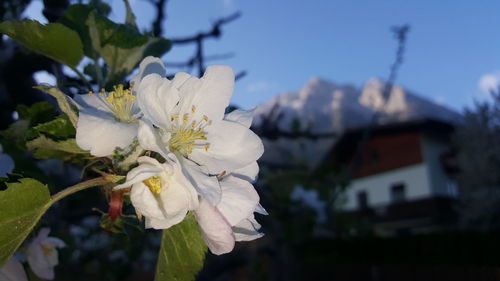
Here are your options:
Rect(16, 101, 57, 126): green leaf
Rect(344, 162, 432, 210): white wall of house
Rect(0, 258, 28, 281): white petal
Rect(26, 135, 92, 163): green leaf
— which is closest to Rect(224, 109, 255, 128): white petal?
Rect(26, 135, 92, 163): green leaf

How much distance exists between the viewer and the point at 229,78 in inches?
30.8

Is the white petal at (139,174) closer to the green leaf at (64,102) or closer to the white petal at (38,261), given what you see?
the green leaf at (64,102)

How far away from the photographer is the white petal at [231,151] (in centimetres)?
74

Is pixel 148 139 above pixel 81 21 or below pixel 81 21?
below

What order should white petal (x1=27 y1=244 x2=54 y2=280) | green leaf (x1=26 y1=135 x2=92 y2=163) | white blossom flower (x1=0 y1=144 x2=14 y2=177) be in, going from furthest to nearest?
white petal (x1=27 y1=244 x2=54 y2=280) → white blossom flower (x1=0 y1=144 x2=14 y2=177) → green leaf (x1=26 y1=135 x2=92 y2=163)

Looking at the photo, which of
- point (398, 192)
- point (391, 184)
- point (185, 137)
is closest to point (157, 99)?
point (185, 137)

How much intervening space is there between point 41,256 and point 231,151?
1.64 feet

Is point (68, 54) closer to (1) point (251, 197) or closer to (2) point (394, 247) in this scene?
(1) point (251, 197)

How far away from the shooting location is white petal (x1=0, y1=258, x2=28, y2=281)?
811 millimetres

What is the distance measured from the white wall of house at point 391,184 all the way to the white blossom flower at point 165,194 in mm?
17959

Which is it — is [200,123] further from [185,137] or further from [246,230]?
[246,230]

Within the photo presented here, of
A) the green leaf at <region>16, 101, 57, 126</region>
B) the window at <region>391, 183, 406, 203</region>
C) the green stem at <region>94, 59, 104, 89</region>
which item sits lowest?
the green leaf at <region>16, 101, 57, 126</region>

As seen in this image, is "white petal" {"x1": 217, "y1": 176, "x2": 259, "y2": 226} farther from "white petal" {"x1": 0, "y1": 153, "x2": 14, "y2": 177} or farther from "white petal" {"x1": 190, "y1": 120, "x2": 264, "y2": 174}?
"white petal" {"x1": 0, "y1": 153, "x2": 14, "y2": 177}

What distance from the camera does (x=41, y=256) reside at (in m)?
0.97
